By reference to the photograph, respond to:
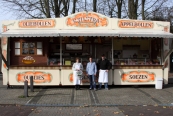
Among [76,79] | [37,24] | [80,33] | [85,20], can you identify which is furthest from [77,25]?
[76,79]

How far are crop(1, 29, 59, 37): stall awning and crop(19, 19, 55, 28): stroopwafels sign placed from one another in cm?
30

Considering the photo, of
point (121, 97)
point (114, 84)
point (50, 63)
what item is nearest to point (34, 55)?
point (50, 63)

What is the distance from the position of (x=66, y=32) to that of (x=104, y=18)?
2155mm

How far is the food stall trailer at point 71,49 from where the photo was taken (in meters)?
12.8

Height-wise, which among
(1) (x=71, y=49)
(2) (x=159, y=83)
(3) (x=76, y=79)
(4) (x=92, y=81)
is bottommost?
(2) (x=159, y=83)

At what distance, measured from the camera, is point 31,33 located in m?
12.2

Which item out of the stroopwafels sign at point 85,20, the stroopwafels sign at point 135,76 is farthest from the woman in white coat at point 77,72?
the stroopwafels sign at point 135,76

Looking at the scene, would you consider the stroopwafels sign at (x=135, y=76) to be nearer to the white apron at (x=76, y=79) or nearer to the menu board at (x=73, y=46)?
the white apron at (x=76, y=79)

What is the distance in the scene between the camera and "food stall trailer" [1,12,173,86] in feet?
42.0

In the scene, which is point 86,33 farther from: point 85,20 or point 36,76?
point 36,76

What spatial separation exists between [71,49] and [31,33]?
270 cm

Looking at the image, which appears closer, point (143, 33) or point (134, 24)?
point (143, 33)

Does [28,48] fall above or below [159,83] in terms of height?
above

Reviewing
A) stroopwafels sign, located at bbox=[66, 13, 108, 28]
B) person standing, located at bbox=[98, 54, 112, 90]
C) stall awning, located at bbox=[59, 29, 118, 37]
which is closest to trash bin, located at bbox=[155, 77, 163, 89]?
person standing, located at bbox=[98, 54, 112, 90]
